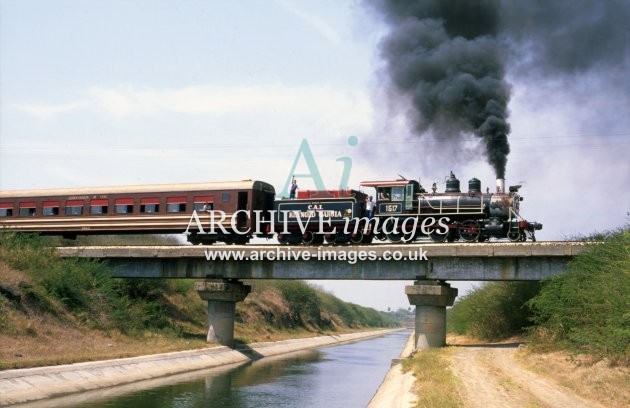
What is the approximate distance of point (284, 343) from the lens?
2131 inches

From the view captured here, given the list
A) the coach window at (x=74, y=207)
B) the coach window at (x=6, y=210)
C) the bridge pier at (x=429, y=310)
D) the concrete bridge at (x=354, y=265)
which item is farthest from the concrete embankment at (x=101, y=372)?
the coach window at (x=6, y=210)

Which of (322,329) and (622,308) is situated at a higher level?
(622,308)

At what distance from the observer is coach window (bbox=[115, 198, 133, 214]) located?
40094mm

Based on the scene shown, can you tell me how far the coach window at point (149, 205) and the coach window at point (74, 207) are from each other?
4.71 m

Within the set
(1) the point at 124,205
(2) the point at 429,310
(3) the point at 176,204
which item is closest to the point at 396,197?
(2) the point at 429,310

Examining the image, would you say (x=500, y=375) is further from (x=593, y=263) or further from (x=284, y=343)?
(x=284, y=343)

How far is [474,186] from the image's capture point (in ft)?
112

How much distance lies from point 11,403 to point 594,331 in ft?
64.5

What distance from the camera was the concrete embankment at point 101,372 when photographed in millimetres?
21297

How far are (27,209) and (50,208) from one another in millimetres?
1817

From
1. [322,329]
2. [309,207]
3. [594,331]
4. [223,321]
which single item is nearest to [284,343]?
[223,321]

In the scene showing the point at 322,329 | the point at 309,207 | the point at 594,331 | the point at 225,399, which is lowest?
the point at 322,329

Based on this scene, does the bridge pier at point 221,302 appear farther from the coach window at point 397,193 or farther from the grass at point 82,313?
the coach window at point 397,193

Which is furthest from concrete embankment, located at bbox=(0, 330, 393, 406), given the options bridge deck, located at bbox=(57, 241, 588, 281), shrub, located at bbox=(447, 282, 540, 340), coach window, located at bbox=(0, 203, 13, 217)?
coach window, located at bbox=(0, 203, 13, 217)
